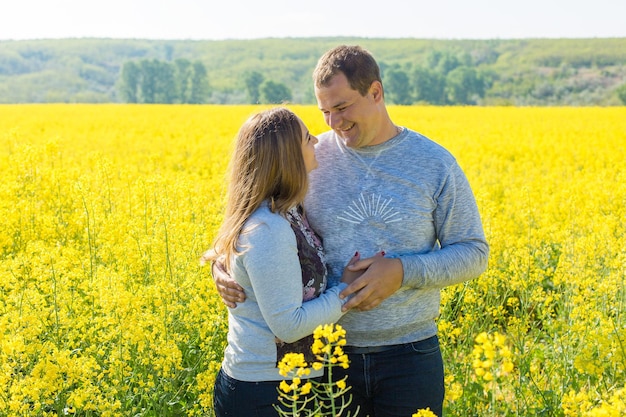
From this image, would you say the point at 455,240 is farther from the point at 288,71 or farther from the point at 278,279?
the point at 288,71

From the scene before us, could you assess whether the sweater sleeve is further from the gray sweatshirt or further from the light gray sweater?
the gray sweatshirt

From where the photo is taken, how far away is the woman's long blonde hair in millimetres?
2396

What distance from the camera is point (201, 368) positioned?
3.89m

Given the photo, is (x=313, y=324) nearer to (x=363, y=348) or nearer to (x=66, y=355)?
(x=363, y=348)

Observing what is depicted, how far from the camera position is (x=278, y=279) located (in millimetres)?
2281

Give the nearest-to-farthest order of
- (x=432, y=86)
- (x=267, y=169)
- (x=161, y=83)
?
(x=267, y=169) → (x=432, y=86) → (x=161, y=83)

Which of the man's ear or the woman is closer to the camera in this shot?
the woman

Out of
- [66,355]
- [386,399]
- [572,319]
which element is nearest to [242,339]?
[386,399]

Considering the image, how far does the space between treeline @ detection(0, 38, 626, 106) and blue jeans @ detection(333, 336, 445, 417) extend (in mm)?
45477

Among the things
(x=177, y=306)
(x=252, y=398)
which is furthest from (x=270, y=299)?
(x=177, y=306)

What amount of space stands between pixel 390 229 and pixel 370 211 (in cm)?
10

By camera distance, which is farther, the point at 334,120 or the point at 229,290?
the point at 334,120

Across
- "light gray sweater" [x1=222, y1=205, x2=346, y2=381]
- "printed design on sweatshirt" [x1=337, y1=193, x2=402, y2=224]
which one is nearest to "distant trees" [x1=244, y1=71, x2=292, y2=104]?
"printed design on sweatshirt" [x1=337, y1=193, x2=402, y2=224]

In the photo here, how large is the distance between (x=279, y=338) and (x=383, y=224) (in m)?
0.61
